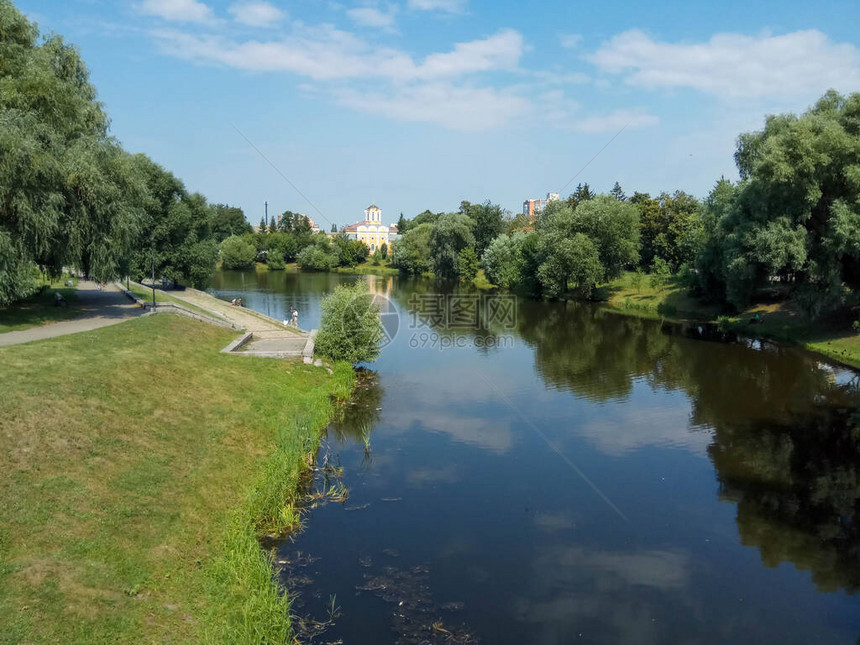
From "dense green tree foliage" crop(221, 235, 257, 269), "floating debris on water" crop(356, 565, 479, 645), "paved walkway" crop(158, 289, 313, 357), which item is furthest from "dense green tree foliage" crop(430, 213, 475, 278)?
"floating debris on water" crop(356, 565, 479, 645)

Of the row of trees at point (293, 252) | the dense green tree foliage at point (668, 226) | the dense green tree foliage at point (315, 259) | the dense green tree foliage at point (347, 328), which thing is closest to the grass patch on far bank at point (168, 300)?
the dense green tree foliage at point (347, 328)

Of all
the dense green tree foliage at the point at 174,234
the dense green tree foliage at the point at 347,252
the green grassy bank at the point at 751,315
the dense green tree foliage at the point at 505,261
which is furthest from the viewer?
the dense green tree foliage at the point at 347,252

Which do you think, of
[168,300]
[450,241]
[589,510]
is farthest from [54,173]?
[450,241]

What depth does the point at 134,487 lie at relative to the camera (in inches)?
498

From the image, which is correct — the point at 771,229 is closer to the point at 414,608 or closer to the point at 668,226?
the point at 414,608

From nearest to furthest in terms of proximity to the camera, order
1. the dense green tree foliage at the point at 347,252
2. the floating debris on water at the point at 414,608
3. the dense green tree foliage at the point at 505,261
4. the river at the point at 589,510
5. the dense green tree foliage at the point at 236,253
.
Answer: the floating debris on water at the point at 414,608
the river at the point at 589,510
the dense green tree foliage at the point at 505,261
the dense green tree foliage at the point at 236,253
the dense green tree foliage at the point at 347,252

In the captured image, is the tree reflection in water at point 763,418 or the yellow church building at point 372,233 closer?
the tree reflection in water at point 763,418

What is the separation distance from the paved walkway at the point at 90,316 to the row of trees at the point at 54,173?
6.03 feet

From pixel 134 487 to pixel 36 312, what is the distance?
58.0ft

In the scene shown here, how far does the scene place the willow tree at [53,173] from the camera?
74.8 ft

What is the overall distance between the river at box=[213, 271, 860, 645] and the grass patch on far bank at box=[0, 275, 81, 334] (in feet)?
42.5

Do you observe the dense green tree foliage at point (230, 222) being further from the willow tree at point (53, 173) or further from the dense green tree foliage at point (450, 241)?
the willow tree at point (53, 173)

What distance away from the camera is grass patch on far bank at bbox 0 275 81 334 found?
76.7ft

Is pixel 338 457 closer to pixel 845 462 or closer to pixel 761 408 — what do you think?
pixel 845 462
